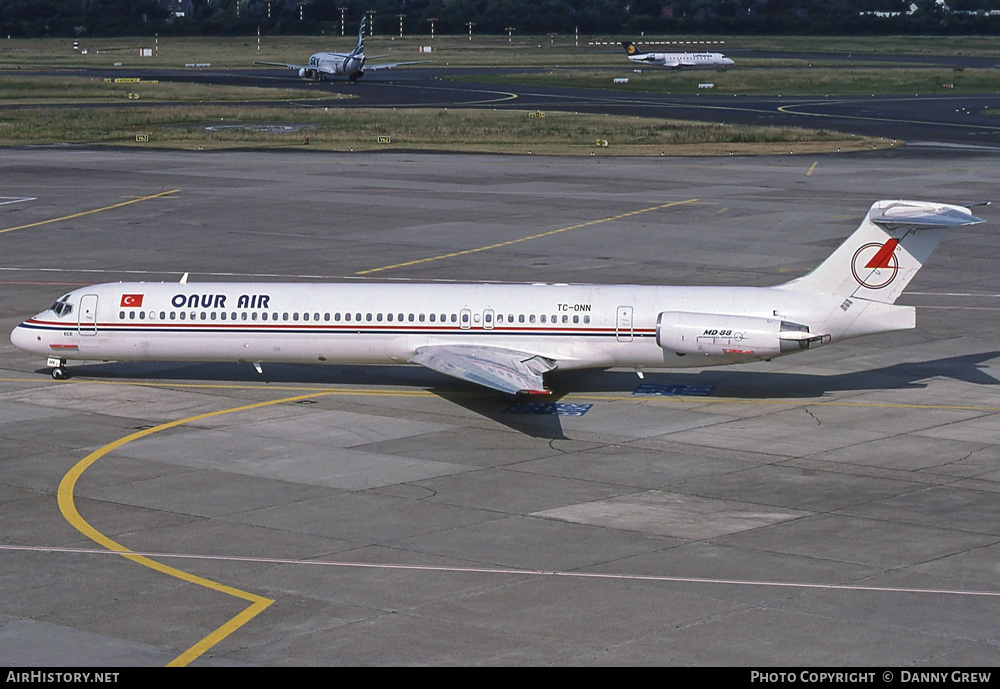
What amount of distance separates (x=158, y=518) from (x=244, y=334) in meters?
12.1

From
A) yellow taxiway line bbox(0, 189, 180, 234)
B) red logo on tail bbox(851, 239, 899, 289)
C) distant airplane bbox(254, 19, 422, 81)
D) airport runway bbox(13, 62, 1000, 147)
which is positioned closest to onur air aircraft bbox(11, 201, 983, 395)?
red logo on tail bbox(851, 239, 899, 289)

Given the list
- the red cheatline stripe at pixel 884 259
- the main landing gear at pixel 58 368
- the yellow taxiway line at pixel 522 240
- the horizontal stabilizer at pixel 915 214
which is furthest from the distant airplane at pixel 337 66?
the red cheatline stripe at pixel 884 259

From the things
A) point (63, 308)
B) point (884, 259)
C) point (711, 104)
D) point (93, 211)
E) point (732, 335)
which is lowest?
point (93, 211)

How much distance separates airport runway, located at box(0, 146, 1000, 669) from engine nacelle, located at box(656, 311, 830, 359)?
1923 millimetres

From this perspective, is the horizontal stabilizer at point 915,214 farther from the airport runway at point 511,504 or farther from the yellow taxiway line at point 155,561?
the yellow taxiway line at point 155,561

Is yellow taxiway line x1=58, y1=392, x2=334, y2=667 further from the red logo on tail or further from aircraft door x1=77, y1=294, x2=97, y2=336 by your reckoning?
the red logo on tail

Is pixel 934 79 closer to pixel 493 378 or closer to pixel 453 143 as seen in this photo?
pixel 453 143

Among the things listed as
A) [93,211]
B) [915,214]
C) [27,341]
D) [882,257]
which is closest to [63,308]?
A: [27,341]

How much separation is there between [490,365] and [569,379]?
5.40 metres

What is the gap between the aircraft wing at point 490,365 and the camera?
3741cm

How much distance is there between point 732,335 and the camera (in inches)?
1515

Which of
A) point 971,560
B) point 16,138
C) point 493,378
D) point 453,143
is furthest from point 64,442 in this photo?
point 16,138

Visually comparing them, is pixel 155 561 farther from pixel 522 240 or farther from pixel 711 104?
pixel 711 104

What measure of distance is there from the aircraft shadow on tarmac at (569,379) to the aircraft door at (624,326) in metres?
2.46
